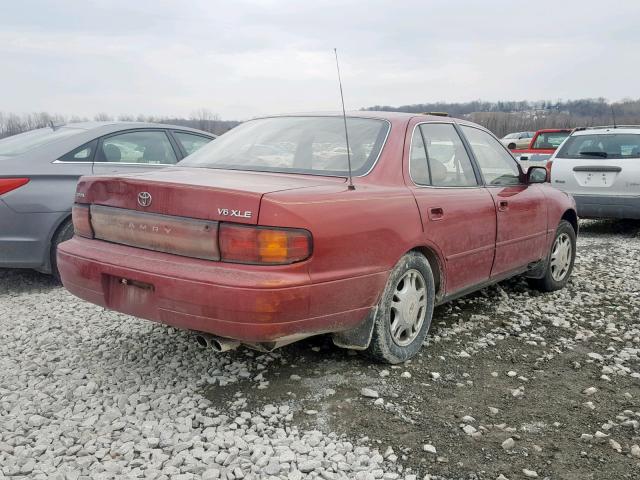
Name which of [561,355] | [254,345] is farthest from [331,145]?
[561,355]

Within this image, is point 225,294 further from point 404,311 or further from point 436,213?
point 436,213

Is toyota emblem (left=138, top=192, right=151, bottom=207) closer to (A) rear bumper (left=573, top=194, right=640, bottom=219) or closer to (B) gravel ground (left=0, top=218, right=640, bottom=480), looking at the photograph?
(B) gravel ground (left=0, top=218, right=640, bottom=480)

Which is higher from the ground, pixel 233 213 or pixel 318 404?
pixel 233 213

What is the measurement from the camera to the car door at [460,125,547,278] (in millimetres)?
4504

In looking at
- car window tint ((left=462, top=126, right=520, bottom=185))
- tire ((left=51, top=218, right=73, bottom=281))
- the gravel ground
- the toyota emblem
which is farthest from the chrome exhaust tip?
tire ((left=51, top=218, right=73, bottom=281))

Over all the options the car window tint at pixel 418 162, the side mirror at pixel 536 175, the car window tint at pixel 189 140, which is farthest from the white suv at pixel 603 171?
the car window tint at pixel 418 162

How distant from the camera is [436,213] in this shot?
3.71 m

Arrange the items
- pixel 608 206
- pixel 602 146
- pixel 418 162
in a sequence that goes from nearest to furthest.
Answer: pixel 418 162, pixel 608 206, pixel 602 146

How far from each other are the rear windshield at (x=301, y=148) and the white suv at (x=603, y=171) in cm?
574

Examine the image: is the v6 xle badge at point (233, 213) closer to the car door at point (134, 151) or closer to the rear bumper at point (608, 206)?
the car door at point (134, 151)

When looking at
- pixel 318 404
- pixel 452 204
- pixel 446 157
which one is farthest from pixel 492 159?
pixel 318 404

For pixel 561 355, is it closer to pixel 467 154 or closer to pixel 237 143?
pixel 467 154

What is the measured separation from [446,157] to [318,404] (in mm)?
2004

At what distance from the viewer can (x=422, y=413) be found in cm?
303
